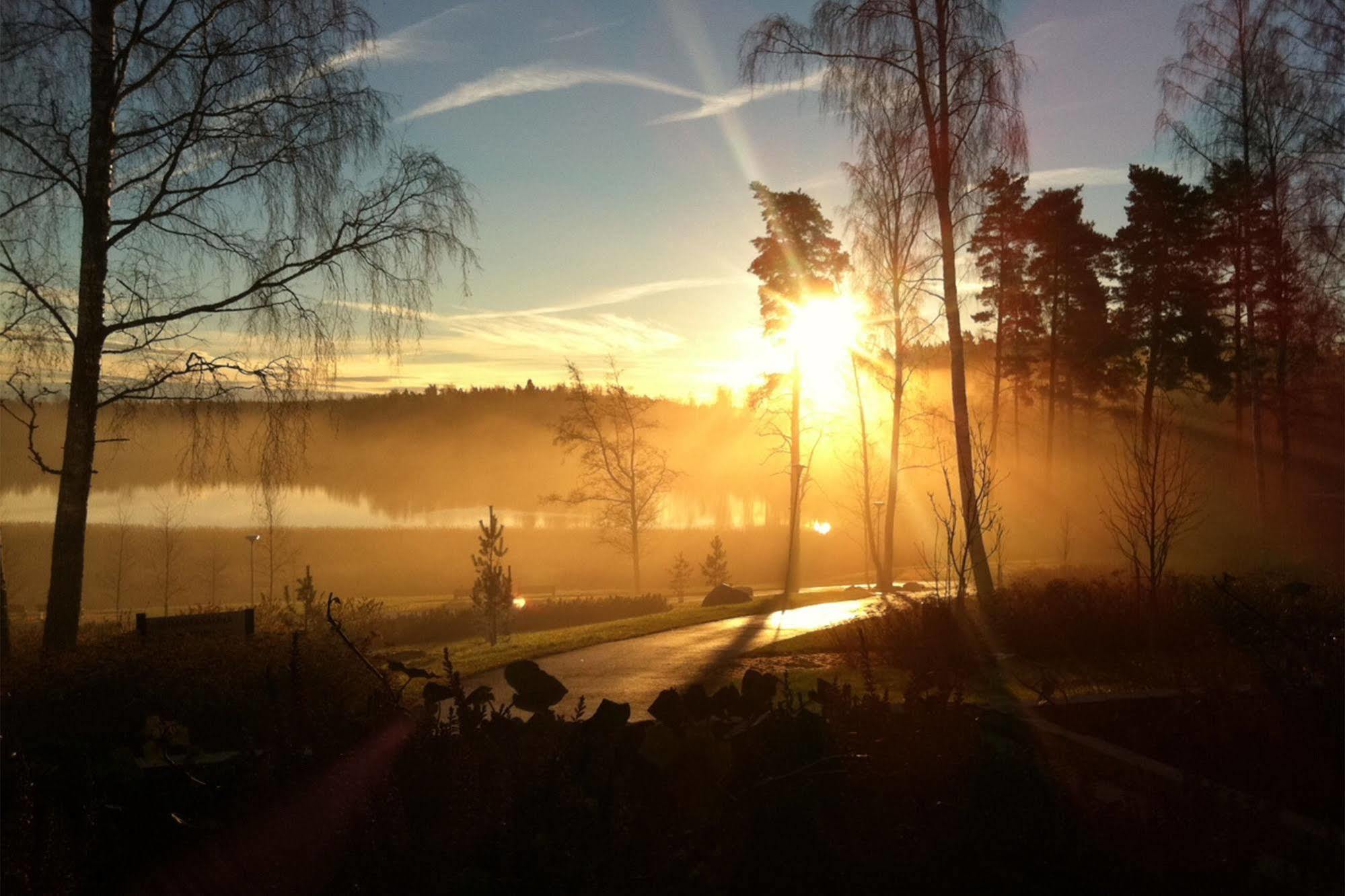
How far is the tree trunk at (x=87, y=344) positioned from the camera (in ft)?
29.8

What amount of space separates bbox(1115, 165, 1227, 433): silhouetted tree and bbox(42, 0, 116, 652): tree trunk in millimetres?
34512

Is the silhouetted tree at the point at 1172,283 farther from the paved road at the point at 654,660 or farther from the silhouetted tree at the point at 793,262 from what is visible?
the paved road at the point at 654,660

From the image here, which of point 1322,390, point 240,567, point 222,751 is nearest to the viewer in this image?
point 222,751

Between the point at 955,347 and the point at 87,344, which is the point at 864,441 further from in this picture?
the point at 87,344

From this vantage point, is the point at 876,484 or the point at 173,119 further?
the point at 876,484

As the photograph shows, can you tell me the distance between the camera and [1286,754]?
16.7ft

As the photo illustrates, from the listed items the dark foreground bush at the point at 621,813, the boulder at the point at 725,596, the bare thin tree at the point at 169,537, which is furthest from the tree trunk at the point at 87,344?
the bare thin tree at the point at 169,537

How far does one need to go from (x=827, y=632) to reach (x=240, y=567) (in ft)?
198

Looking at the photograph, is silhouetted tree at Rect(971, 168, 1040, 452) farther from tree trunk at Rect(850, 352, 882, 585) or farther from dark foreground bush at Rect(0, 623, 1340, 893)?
dark foreground bush at Rect(0, 623, 1340, 893)

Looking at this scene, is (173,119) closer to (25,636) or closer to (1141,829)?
(25,636)

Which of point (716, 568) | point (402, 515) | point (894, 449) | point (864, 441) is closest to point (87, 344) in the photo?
point (894, 449)

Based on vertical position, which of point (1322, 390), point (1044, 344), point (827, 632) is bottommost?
point (827, 632)

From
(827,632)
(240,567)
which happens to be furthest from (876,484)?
(240,567)

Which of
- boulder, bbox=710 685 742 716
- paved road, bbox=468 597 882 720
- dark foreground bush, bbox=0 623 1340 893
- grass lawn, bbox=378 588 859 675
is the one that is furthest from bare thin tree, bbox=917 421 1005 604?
grass lawn, bbox=378 588 859 675
